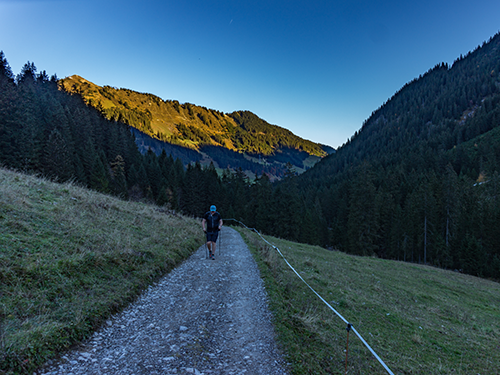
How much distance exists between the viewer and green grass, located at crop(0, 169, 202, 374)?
4.44 meters

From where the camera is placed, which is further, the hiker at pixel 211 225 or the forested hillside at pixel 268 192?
the forested hillside at pixel 268 192

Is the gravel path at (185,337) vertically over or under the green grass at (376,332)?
over

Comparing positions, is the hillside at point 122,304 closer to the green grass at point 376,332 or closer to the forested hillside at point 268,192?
the green grass at point 376,332

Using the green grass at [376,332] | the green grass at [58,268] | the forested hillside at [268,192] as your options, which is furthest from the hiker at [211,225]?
the forested hillside at [268,192]

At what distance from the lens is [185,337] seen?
544 centimetres

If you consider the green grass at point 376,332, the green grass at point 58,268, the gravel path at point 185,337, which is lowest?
the green grass at point 376,332

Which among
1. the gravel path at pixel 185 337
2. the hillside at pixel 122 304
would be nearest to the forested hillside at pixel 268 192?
the hillside at pixel 122 304

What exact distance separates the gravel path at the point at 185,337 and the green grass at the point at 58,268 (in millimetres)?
443

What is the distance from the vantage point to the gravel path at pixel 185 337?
4.40 m

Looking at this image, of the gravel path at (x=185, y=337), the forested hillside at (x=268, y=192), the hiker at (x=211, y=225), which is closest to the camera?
the gravel path at (x=185, y=337)

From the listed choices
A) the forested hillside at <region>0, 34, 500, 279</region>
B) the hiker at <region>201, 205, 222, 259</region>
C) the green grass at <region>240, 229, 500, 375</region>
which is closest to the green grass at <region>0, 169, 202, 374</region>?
the hiker at <region>201, 205, 222, 259</region>

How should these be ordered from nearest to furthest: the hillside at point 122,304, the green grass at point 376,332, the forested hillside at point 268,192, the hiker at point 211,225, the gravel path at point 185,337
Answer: the gravel path at point 185,337, the hillside at point 122,304, the green grass at point 376,332, the hiker at point 211,225, the forested hillside at point 268,192

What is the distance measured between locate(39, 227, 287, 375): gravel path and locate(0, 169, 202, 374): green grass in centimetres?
44

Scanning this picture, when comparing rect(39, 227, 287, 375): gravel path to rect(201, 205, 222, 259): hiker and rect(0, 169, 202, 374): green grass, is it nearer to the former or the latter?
rect(0, 169, 202, 374): green grass
